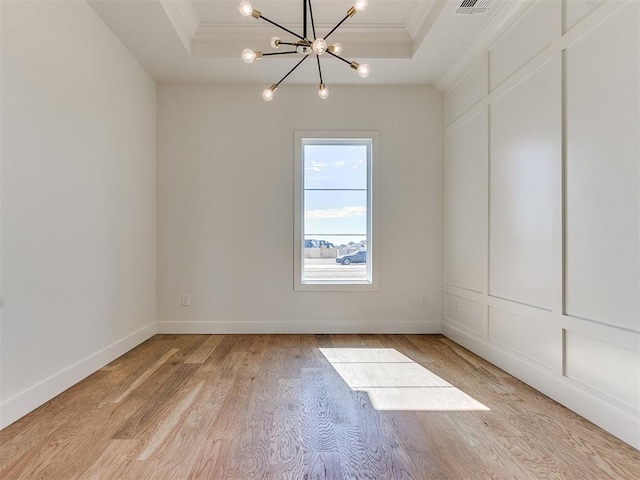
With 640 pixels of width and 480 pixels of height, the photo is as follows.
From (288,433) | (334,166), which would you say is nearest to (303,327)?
(334,166)

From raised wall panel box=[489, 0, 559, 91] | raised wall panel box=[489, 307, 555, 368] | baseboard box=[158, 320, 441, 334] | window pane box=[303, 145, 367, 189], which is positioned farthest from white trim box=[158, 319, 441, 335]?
raised wall panel box=[489, 0, 559, 91]

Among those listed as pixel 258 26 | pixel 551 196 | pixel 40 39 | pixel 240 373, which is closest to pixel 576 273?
pixel 551 196

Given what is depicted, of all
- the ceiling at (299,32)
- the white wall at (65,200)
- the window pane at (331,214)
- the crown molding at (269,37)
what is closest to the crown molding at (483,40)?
the ceiling at (299,32)

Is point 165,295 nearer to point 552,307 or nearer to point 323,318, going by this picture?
point 323,318

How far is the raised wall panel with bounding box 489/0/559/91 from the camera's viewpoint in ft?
7.99

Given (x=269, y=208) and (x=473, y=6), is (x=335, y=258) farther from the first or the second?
(x=473, y=6)

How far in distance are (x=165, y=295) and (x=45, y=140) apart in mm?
2199

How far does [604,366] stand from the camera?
6.61 ft

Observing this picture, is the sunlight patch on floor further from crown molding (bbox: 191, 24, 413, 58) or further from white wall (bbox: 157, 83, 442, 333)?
crown molding (bbox: 191, 24, 413, 58)

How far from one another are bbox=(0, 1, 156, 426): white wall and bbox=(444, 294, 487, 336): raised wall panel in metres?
3.40

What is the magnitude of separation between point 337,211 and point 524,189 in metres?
2.11

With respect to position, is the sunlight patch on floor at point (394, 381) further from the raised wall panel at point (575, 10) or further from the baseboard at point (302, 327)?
the raised wall panel at point (575, 10)

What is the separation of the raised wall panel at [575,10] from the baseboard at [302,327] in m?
3.06

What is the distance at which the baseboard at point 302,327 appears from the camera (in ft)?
13.4
